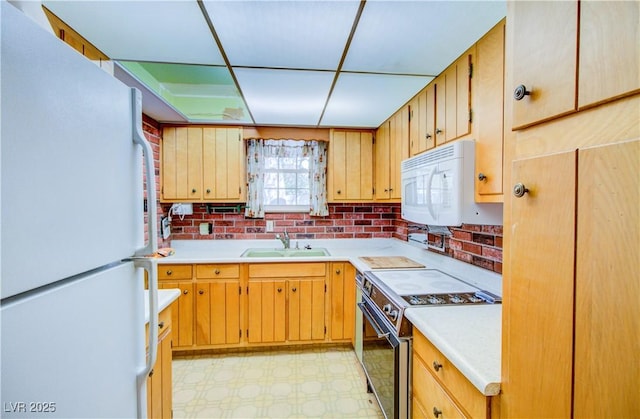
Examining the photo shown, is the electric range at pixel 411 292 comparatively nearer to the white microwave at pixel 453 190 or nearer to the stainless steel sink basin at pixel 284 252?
the white microwave at pixel 453 190

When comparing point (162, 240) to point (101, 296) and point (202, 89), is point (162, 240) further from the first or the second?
point (101, 296)

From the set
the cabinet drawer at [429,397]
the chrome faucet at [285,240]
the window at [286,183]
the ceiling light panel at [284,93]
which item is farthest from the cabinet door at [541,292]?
the window at [286,183]

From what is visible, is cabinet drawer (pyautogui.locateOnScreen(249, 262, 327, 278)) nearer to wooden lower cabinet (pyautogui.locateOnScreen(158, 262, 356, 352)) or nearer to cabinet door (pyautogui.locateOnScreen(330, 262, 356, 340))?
wooden lower cabinet (pyautogui.locateOnScreen(158, 262, 356, 352))

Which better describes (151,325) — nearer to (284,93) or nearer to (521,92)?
Answer: (521,92)

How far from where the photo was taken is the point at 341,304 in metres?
2.43

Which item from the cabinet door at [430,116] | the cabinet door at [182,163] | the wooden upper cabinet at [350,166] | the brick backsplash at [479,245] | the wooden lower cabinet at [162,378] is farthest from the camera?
the wooden upper cabinet at [350,166]

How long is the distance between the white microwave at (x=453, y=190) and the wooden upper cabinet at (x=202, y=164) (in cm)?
190

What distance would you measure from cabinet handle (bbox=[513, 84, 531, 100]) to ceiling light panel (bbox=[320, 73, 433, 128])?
112cm

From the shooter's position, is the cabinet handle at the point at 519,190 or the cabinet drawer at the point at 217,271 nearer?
the cabinet handle at the point at 519,190

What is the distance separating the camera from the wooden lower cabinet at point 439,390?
32.5 inches

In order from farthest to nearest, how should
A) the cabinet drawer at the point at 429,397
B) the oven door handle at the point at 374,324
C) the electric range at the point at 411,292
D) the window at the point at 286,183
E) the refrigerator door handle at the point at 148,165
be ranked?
the window at the point at 286,183, the oven door handle at the point at 374,324, the electric range at the point at 411,292, the cabinet drawer at the point at 429,397, the refrigerator door handle at the point at 148,165

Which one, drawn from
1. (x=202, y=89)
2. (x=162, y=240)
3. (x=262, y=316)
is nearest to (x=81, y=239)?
(x=202, y=89)

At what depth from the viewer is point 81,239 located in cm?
56

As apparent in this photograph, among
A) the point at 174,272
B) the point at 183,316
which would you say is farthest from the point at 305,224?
the point at 183,316
